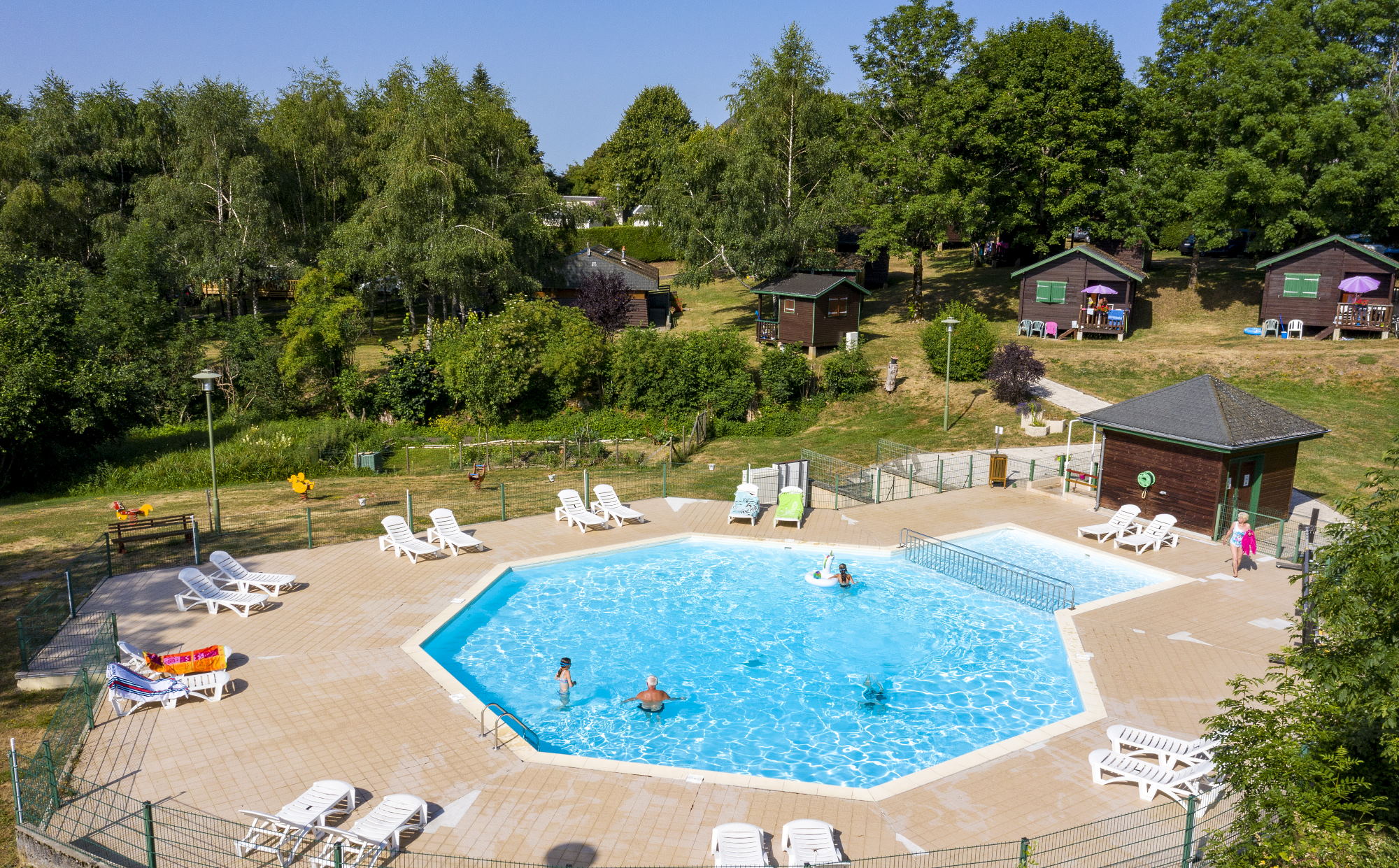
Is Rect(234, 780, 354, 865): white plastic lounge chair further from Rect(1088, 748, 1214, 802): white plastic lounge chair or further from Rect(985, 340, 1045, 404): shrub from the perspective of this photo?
Rect(985, 340, 1045, 404): shrub

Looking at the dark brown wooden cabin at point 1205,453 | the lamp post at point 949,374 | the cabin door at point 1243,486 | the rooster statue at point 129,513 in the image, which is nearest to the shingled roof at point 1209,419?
the dark brown wooden cabin at point 1205,453

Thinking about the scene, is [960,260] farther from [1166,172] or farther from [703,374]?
[703,374]

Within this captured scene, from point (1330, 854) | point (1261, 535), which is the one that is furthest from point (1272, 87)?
point (1330, 854)

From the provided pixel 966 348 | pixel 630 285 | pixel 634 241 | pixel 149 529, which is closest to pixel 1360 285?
pixel 966 348

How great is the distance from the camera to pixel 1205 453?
72.2 feet

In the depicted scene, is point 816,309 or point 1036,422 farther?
point 816,309

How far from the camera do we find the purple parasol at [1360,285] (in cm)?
3522

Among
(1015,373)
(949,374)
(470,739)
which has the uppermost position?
(1015,373)

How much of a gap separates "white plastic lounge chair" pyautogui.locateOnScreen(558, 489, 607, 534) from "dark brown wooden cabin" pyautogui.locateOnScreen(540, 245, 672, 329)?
86.2ft

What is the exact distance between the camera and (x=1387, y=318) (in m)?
35.5

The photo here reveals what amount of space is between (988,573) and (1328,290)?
87.4 feet

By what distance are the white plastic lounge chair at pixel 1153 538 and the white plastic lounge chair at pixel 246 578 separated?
1884cm

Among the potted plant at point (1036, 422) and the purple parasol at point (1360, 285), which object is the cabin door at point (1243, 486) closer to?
the potted plant at point (1036, 422)

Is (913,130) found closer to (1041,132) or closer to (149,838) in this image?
(1041,132)
